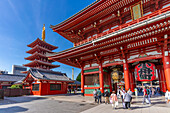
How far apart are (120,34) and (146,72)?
16.4 feet

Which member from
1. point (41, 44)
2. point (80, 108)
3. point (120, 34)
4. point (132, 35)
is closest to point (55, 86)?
point (80, 108)

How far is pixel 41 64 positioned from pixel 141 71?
35722 mm

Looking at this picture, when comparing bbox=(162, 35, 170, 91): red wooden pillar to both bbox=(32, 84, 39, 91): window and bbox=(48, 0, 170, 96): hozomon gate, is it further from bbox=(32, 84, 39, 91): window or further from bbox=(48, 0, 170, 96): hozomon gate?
Answer: bbox=(32, 84, 39, 91): window

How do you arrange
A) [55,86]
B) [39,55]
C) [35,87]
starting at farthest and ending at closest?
[39,55] < [55,86] < [35,87]

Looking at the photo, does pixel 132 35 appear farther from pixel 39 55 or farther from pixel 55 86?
pixel 39 55

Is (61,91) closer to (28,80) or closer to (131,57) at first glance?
(28,80)

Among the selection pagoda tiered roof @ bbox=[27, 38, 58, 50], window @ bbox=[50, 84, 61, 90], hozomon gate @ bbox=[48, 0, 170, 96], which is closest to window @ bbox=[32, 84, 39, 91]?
window @ bbox=[50, 84, 61, 90]

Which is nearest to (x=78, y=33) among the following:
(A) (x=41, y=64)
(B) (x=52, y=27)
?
(B) (x=52, y=27)

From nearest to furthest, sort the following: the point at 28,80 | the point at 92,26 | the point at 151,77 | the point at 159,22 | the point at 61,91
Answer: the point at 159,22 < the point at 151,77 < the point at 92,26 < the point at 28,80 < the point at 61,91

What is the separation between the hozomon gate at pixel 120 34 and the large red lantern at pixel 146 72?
30 cm

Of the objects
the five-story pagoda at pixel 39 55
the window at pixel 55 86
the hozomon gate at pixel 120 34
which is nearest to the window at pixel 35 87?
the window at pixel 55 86

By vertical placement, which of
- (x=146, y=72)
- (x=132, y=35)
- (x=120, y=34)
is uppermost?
(x=120, y=34)

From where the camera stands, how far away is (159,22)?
8.85 m

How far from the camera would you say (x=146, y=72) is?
11.3 meters
